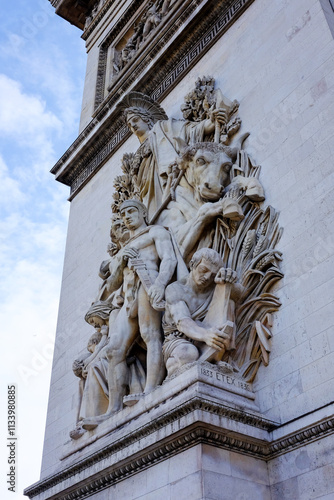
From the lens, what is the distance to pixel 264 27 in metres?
8.04

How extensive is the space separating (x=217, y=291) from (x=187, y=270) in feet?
2.65

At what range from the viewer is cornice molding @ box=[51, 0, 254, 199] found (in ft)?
30.9

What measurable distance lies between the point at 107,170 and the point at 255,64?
13.5ft

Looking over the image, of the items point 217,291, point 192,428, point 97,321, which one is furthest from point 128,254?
point 192,428

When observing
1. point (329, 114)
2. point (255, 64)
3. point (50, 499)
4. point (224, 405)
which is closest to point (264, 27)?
point (255, 64)

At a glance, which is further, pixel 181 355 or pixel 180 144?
pixel 180 144

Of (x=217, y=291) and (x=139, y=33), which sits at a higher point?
(x=139, y=33)

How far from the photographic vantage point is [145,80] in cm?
1082

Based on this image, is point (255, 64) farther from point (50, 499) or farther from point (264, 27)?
point (50, 499)

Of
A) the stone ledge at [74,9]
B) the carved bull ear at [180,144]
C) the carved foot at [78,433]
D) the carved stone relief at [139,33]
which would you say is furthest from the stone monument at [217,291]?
the stone ledge at [74,9]

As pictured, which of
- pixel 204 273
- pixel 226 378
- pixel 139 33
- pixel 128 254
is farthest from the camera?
pixel 139 33

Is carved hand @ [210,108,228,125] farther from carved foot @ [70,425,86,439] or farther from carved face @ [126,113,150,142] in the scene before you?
carved foot @ [70,425,86,439]

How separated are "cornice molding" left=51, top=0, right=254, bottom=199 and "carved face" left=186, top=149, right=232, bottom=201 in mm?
3034

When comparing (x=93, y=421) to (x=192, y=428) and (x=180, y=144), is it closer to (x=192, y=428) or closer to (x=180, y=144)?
(x=192, y=428)
